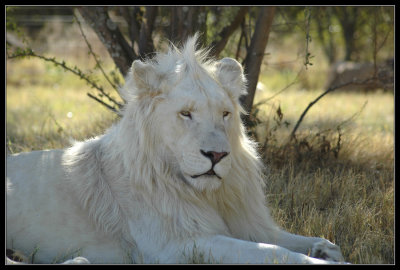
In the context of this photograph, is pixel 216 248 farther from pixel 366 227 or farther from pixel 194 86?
pixel 366 227

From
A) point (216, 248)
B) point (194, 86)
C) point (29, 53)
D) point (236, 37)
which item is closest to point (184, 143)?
point (194, 86)

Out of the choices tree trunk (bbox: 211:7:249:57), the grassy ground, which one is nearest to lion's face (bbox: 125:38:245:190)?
the grassy ground

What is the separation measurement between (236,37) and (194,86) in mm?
3858

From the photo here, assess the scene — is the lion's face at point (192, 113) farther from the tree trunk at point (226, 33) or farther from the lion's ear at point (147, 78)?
the tree trunk at point (226, 33)

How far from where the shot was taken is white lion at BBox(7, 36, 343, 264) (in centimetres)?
343

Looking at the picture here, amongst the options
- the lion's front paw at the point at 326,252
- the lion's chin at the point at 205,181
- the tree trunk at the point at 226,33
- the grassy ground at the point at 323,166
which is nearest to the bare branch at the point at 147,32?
the tree trunk at the point at 226,33

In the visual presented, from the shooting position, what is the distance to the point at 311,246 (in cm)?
375

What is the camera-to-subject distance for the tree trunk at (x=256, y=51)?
5695 millimetres

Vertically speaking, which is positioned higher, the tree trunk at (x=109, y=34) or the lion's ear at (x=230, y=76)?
the tree trunk at (x=109, y=34)

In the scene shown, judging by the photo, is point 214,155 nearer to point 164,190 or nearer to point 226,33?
point 164,190

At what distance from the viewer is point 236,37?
7.25 m

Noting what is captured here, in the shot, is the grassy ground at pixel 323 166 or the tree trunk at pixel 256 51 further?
the tree trunk at pixel 256 51

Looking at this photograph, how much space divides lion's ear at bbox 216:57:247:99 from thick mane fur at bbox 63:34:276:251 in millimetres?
66

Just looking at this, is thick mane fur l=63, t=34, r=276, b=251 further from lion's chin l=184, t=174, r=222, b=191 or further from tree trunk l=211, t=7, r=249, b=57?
tree trunk l=211, t=7, r=249, b=57
